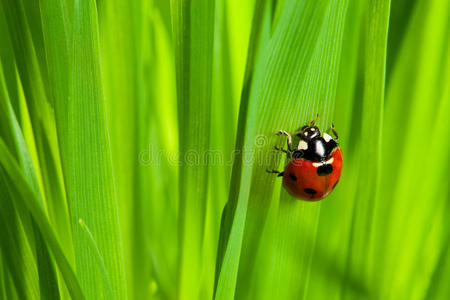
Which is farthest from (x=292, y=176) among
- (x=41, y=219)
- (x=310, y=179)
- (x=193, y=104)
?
(x=41, y=219)

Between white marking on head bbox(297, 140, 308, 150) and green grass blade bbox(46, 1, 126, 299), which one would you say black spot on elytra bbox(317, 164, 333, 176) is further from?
green grass blade bbox(46, 1, 126, 299)

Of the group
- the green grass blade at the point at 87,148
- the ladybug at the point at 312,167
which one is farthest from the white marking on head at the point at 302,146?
the green grass blade at the point at 87,148

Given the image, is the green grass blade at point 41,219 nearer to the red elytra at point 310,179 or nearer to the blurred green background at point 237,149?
the blurred green background at point 237,149

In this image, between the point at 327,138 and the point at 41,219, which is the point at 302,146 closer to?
the point at 327,138

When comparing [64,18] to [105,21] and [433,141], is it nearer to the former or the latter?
[105,21]

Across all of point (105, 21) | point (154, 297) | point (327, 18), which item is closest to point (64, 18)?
point (105, 21)

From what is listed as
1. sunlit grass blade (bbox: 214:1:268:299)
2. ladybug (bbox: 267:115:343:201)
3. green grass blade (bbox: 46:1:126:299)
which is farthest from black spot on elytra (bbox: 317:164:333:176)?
green grass blade (bbox: 46:1:126:299)
